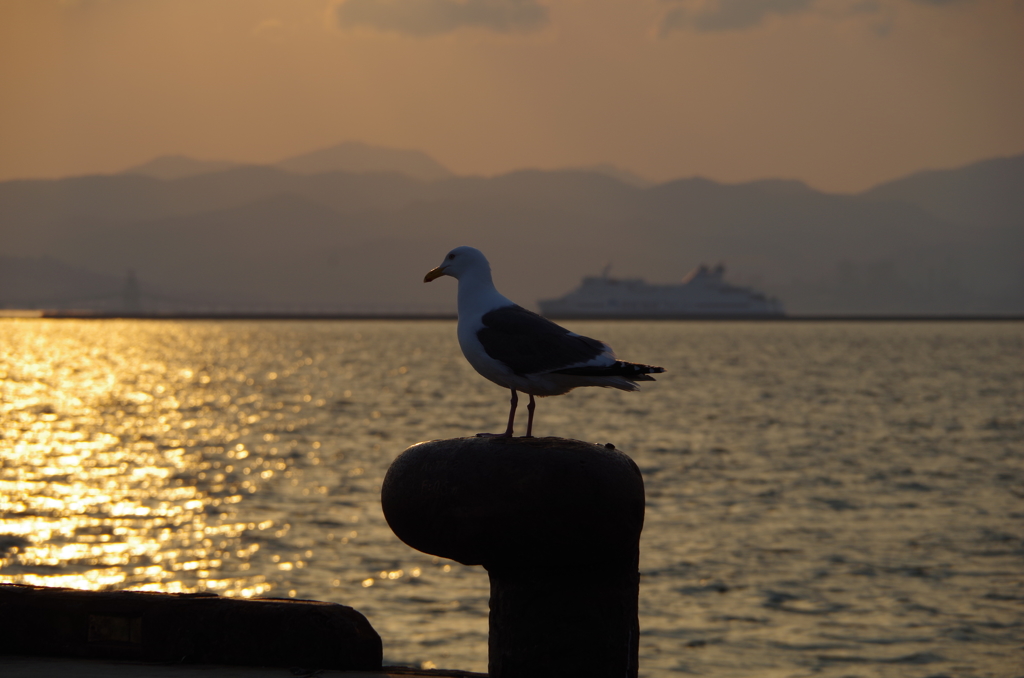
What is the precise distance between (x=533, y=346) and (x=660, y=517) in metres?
12.4

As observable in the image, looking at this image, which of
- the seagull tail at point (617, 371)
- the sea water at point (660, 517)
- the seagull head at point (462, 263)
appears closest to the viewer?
the seagull tail at point (617, 371)

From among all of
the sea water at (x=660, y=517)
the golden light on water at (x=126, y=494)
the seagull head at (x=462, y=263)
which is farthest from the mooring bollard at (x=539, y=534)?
the golden light on water at (x=126, y=494)

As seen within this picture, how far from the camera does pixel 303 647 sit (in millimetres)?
5453

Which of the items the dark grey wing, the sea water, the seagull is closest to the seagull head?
the seagull

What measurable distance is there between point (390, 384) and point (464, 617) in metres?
40.2

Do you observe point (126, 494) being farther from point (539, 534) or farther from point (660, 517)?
point (539, 534)

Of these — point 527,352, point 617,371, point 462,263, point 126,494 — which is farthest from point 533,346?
point 126,494

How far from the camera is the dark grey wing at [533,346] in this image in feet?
19.0

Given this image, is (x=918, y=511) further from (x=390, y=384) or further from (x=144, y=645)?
(x=390, y=384)

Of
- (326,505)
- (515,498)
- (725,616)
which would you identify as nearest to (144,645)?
(515,498)

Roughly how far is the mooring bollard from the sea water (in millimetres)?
163

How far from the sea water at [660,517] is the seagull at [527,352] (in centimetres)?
105

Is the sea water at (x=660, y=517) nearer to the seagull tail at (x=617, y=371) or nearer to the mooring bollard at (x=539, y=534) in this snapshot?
the mooring bollard at (x=539, y=534)

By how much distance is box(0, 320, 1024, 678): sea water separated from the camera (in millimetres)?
11719
